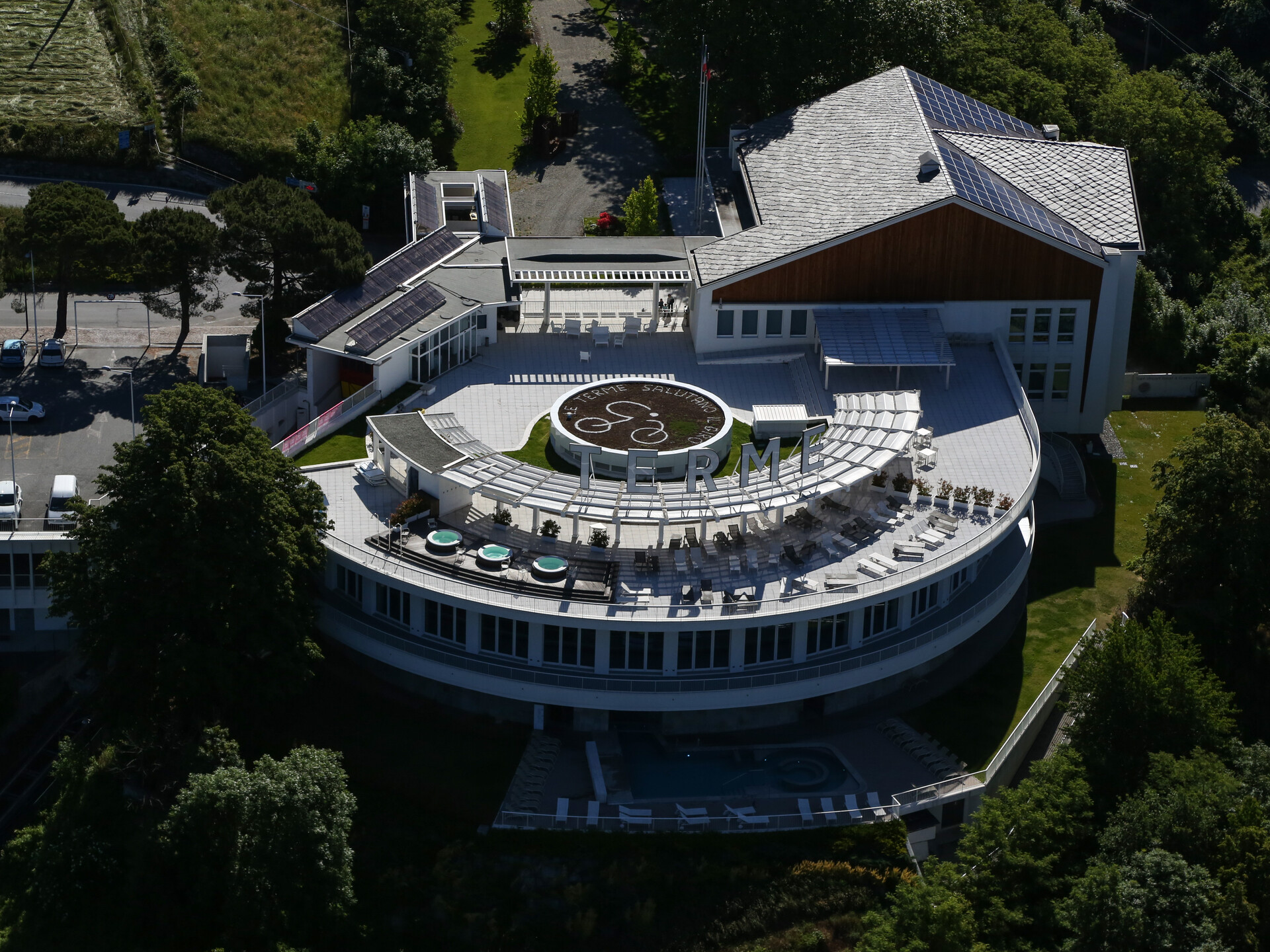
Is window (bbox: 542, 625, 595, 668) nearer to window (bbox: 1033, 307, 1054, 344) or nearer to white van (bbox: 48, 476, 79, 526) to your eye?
white van (bbox: 48, 476, 79, 526)

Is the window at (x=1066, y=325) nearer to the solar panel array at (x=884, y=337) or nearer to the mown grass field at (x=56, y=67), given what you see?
the solar panel array at (x=884, y=337)

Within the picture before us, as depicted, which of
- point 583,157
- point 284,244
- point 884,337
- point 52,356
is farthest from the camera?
point 583,157

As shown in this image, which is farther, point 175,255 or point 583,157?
point 583,157

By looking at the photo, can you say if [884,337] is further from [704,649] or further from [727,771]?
[727,771]

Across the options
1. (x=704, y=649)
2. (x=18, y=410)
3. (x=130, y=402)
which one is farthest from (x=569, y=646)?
(x=18, y=410)

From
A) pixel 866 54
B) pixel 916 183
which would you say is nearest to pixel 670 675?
pixel 916 183
